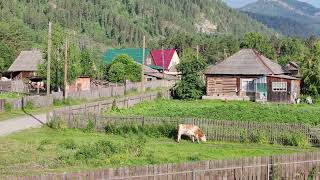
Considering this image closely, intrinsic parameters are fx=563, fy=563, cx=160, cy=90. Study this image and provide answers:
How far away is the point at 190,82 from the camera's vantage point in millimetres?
54438

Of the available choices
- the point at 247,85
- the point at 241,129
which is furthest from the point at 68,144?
the point at 247,85

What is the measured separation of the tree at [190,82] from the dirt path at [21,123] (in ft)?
62.0

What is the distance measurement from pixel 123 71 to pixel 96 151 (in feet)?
166

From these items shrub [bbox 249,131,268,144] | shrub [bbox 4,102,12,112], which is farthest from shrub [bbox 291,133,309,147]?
shrub [bbox 4,102,12,112]

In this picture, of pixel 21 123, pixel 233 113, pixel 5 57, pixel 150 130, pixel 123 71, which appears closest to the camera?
pixel 150 130

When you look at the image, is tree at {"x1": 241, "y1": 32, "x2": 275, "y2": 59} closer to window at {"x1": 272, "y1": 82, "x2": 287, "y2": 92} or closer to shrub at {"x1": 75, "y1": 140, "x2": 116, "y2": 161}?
window at {"x1": 272, "y1": 82, "x2": 287, "y2": 92}

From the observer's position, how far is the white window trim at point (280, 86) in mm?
52844

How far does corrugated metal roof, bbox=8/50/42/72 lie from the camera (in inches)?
2724

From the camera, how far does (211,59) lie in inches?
5084

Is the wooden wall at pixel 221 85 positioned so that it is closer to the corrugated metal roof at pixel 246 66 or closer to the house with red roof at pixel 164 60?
the corrugated metal roof at pixel 246 66

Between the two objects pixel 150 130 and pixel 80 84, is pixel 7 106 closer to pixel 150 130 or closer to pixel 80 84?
pixel 150 130

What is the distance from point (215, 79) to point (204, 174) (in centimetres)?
3913

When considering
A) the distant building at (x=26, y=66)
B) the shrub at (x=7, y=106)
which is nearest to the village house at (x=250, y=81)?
the shrub at (x=7, y=106)

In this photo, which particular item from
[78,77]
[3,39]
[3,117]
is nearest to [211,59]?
[3,39]
